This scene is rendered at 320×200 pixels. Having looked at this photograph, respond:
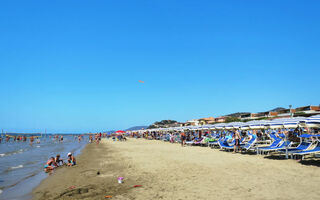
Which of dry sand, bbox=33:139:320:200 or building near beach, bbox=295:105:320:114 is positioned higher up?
building near beach, bbox=295:105:320:114

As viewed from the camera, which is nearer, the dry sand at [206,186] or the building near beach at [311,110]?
the dry sand at [206,186]

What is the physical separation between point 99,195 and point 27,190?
309cm

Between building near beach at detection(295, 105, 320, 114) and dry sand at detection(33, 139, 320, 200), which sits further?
building near beach at detection(295, 105, 320, 114)

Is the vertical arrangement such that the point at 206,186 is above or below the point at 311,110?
below

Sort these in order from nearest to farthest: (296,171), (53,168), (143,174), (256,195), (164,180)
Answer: (256,195), (164,180), (296,171), (143,174), (53,168)

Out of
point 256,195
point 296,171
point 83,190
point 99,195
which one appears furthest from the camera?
point 296,171

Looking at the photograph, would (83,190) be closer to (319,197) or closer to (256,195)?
(256,195)

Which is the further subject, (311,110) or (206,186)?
(311,110)

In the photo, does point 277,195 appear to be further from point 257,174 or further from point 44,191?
point 44,191

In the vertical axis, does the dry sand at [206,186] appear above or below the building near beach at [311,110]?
below

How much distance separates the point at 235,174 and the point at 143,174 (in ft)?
9.69

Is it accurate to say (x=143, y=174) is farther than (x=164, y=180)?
Yes

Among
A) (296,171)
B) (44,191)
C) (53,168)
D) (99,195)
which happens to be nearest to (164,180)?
(99,195)

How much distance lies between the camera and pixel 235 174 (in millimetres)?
6637
